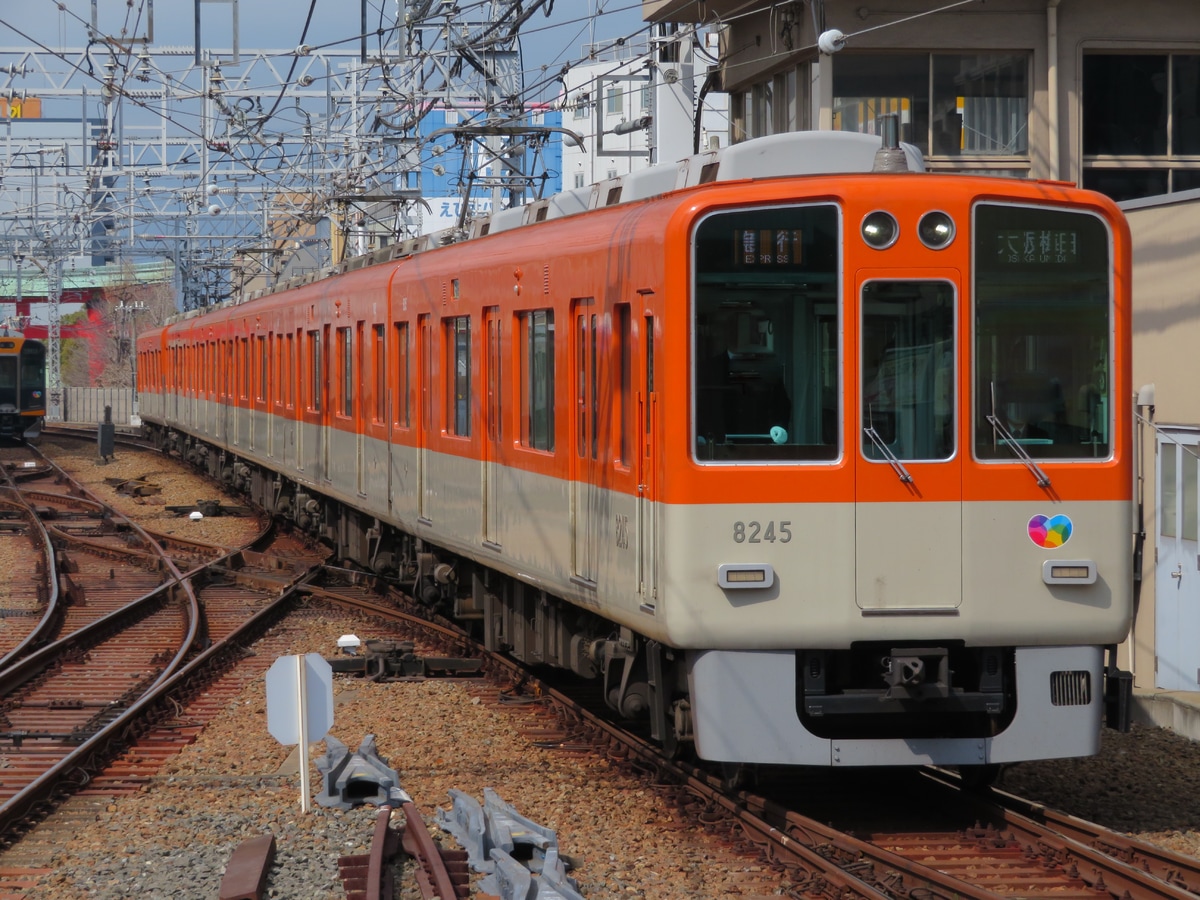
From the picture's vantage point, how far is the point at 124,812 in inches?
298

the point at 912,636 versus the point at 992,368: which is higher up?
the point at 992,368

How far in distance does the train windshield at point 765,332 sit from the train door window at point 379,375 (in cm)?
671

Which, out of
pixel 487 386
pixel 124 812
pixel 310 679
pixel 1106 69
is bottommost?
pixel 124 812

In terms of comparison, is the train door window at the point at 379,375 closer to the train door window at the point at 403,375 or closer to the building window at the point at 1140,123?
the train door window at the point at 403,375

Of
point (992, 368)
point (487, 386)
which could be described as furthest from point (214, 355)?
point (992, 368)

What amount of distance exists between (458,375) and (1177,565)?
4.88 meters

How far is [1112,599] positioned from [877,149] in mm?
2251

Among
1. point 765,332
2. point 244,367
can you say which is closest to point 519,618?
point 765,332

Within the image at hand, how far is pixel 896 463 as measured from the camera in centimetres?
666

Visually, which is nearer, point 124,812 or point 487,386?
point 124,812

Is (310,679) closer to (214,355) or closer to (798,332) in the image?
(798,332)

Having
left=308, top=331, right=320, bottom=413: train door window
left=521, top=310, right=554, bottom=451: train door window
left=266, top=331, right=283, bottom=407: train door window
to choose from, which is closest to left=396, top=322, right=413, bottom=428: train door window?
left=521, top=310, right=554, bottom=451: train door window

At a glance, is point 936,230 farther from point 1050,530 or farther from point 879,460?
point 1050,530

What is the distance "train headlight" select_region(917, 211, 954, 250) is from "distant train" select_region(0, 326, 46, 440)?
1360 inches
